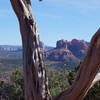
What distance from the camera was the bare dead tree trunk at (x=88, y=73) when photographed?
10.0 ft

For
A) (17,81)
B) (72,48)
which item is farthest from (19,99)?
(72,48)

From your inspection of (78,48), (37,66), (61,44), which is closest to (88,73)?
(37,66)

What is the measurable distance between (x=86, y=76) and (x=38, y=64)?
881 millimetres

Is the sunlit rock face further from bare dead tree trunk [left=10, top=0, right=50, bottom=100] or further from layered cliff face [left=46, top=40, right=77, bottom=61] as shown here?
bare dead tree trunk [left=10, top=0, right=50, bottom=100]

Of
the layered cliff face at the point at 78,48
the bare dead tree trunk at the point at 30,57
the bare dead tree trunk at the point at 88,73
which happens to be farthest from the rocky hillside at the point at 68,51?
the bare dead tree trunk at the point at 88,73

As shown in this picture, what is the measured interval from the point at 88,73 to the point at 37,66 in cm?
90

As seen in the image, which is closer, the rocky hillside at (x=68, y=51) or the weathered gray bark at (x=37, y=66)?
the weathered gray bark at (x=37, y=66)

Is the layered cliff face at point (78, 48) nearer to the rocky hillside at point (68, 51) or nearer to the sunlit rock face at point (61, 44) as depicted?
the rocky hillside at point (68, 51)

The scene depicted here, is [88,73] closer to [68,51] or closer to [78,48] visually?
[68,51]

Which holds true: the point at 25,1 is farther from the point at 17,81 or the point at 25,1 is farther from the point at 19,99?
the point at 17,81

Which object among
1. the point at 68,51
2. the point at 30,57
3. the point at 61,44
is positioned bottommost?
the point at 68,51

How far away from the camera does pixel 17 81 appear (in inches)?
1053

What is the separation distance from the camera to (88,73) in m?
3.16

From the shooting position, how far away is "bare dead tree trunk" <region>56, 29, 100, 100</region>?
3049mm
